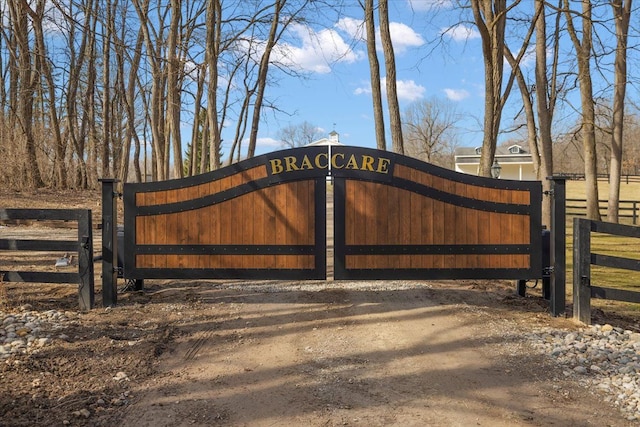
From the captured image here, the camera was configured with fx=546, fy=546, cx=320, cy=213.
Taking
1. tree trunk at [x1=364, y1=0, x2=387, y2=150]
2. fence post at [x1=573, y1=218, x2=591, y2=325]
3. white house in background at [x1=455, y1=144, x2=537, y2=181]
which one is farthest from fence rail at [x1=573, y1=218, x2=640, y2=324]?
white house in background at [x1=455, y1=144, x2=537, y2=181]

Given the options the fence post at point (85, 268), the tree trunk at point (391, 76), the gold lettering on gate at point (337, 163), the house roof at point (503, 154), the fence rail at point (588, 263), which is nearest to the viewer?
the fence rail at point (588, 263)

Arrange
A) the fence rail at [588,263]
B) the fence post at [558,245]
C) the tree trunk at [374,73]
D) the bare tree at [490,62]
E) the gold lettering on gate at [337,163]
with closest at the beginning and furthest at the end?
1. the fence rail at [588,263]
2. the fence post at [558,245]
3. the gold lettering on gate at [337,163]
4. the bare tree at [490,62]
5. the tree trunk at [374,73]

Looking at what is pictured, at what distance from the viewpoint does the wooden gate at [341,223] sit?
6941 mm

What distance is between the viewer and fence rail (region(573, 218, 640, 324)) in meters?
6.54

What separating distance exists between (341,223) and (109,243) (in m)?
2.95

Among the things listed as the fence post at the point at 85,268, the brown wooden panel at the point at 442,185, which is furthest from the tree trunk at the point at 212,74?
the brown wooden panel at the point at 442,185

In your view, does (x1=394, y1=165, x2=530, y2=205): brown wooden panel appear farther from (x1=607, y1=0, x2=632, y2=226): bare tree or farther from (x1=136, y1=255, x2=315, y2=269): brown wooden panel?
(x1=607, y1=0, x2=632, y2=226): bare tree

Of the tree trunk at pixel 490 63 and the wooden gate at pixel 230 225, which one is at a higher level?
the tree trunk at pixel 490 63

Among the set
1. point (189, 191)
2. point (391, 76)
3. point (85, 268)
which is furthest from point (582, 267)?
point (391, 76)

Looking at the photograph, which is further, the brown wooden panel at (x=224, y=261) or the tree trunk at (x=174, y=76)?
the tree trunk at (x=174, y=76)

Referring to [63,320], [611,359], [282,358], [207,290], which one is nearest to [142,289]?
[207,290]

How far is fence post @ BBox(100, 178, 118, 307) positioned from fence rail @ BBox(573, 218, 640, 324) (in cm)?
570

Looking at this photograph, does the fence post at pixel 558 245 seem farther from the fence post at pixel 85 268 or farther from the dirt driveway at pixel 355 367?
the fence post at pixel 85 268

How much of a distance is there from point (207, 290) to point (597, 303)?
6182 millimetres
